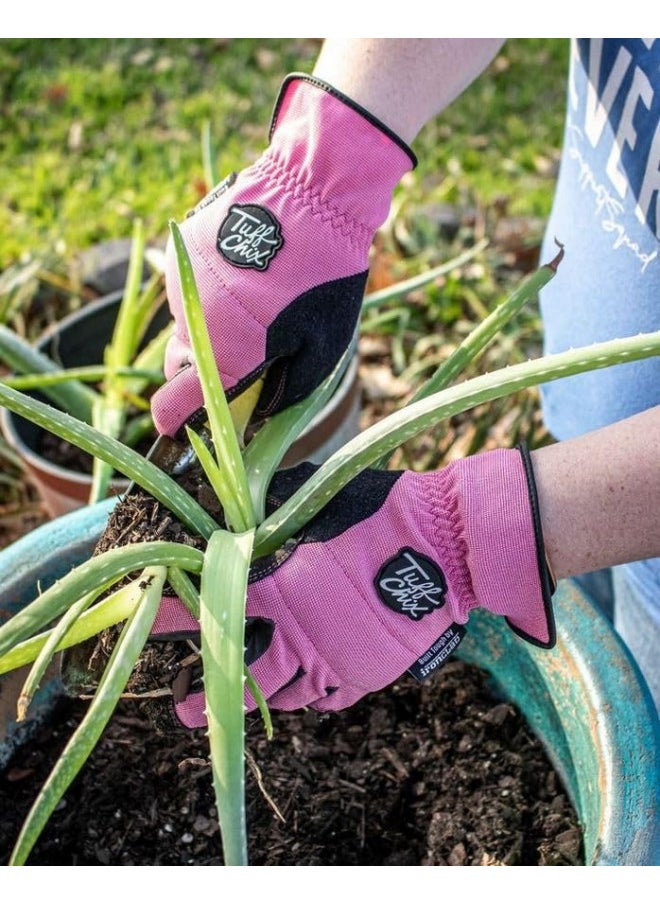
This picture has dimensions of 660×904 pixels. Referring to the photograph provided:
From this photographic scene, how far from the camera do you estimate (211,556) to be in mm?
764

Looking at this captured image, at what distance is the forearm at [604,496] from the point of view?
0.77 m

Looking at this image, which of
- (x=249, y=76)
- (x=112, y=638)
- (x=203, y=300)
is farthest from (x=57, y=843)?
(x=249, y=76)

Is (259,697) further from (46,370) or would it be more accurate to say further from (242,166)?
(242,166)

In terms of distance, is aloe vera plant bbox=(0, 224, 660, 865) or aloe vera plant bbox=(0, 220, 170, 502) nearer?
aloe vera plant bbox=(0, 224, 660, 865)

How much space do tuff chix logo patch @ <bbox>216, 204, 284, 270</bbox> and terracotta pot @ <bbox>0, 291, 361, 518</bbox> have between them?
364mm

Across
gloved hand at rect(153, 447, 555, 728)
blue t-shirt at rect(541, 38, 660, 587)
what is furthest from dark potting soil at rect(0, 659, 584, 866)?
blue t-shirt at rect(541, 38, 660, 587)

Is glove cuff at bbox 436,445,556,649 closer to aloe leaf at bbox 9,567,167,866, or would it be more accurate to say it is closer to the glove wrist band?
aloe leaf at bbox 9,567,167,866

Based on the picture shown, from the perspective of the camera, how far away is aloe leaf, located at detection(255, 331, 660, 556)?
0.72m

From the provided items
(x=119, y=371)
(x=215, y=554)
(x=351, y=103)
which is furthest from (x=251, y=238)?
(x=119, y=371)

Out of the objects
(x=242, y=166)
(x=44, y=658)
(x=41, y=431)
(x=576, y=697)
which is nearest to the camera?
(x=44, y=658)

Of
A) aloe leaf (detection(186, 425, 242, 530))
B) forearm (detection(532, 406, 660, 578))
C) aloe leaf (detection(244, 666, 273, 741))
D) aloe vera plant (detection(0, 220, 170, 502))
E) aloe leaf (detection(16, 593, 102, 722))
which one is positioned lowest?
aloe leaf (detection(244, 666, 273, 741))

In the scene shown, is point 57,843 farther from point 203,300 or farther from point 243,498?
point 203,300

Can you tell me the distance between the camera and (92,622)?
0.79 metres

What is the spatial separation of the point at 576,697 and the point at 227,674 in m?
0.40
